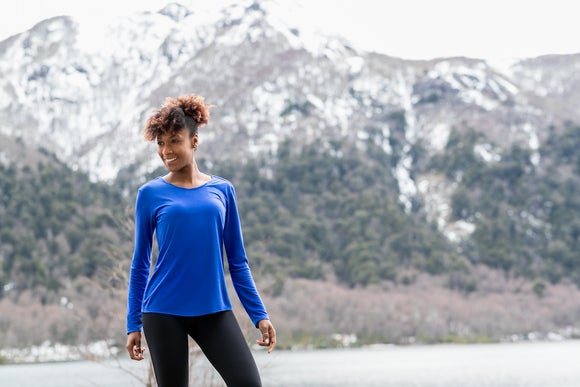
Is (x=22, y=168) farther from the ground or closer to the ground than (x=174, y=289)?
closer to the ground

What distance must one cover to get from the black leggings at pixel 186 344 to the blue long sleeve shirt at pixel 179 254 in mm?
34

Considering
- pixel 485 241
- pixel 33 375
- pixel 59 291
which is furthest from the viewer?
pixel 485 241

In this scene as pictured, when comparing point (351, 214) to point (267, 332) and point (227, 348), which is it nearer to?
point (267, 332)

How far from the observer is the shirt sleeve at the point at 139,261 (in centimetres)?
364

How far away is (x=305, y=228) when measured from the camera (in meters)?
96.9

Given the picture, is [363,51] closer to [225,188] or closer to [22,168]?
[22,168]

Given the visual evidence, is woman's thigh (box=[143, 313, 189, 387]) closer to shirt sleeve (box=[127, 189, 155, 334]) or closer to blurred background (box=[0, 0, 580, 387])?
shirt sleeve (box=[127, 189, 155, 334])

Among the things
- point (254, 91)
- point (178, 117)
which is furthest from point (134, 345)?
point (254, 91)

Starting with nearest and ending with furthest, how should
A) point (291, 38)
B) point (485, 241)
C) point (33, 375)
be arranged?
1. point (33, 375)
2. point (485, 241)
3. point (291, 38)

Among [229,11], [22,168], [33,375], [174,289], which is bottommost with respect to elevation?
A: [33,375]

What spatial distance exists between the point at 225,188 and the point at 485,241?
10046 centimetres

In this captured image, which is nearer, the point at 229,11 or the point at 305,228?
the point at 305,228

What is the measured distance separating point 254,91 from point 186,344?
133 meters

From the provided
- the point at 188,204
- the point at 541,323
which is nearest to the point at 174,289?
the point at 188,204
